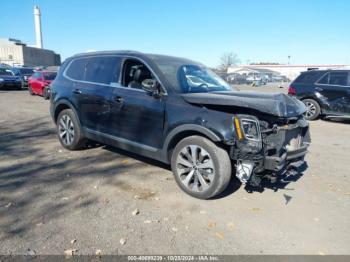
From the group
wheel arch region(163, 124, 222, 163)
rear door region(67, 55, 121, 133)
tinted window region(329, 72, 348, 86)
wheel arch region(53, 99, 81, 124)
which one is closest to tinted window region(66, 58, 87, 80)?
rear door region(67, 55, 121, 133)

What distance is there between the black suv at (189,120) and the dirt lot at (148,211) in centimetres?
39

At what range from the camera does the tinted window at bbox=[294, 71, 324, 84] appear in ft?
35.0

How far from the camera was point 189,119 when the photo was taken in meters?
4.01

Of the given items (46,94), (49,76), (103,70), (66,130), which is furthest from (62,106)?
(49,76)

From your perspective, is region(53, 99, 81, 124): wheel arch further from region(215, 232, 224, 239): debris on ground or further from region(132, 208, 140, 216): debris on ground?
region(215, 232, 224, 239): debris on ground

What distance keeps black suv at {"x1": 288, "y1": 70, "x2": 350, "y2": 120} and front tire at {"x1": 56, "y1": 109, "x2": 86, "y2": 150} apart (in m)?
8.15

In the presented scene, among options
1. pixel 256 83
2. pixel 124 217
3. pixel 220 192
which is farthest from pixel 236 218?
pixel 256 83

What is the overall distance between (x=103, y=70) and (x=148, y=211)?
277 centimetres

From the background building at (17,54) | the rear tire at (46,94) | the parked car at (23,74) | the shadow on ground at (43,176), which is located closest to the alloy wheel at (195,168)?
the shadow on ground at (43,176)

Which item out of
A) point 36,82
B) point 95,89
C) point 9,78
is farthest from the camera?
point 9,78

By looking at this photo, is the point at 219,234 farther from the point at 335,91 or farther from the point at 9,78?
the point at 9,78

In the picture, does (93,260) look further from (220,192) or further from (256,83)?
(256,83)

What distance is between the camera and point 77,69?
19.6 ft

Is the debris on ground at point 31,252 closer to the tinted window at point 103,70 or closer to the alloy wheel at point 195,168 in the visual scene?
the alloy wheel at point 195,168
